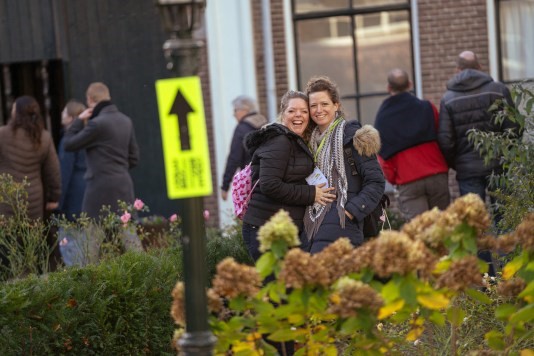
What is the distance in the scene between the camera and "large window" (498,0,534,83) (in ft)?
45.7

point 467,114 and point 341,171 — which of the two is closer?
point 341,171

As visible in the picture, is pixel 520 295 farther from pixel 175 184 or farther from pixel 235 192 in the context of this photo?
pixel 235 192

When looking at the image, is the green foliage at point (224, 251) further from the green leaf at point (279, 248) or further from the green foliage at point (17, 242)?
the green leaf at point (279, 248)

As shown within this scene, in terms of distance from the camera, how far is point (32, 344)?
6.36 meters

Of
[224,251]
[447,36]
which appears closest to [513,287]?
[224,251]

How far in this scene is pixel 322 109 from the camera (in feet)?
23.1

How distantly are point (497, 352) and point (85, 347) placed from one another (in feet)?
8.47

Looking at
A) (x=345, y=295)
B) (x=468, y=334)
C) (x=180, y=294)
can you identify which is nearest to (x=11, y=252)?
(x=468, y=334)

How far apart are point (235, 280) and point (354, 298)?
18.0 inches

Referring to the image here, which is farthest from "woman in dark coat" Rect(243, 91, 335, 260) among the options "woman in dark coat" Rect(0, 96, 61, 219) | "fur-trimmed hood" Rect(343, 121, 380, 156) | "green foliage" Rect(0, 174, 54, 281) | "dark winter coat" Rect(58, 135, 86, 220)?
"dark winter coat" Rect(58, 135, 86, 220)

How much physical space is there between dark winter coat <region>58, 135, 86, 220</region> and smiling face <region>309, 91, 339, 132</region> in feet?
17.2

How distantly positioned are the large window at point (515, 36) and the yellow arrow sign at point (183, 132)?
1015 cm

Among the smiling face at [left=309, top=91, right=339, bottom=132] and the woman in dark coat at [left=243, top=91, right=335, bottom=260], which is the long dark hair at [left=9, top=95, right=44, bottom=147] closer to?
the woman in dark coat at [left=243, top=91, right=335, bottom=260]

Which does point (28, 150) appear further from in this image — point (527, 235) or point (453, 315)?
point (527, 235)
